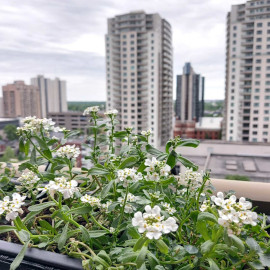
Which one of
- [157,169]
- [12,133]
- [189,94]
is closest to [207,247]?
[157,169]

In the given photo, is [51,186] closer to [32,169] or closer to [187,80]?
[32,169]

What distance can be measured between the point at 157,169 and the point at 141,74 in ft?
45.7

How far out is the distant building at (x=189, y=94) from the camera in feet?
59.5

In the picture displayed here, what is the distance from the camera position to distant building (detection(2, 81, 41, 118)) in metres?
4.47

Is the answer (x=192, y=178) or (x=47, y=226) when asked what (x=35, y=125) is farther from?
(x=192, y=178)

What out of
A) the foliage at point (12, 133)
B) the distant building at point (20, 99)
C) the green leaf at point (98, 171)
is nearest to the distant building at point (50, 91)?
the distant building at point (20, 99)

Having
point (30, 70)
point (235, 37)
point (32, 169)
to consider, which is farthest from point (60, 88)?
point (235, 37)

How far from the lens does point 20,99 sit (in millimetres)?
4855

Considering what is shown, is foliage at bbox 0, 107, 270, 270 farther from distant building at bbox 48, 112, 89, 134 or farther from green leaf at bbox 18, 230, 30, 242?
distant building at bbox 48, 112, 89, 134

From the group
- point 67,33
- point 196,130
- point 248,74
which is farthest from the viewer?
point 196,130

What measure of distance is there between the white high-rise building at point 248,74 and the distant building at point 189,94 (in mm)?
4375

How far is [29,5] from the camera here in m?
2.92

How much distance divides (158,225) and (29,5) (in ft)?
10.4

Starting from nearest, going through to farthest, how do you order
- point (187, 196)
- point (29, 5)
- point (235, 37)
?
point (187, 196), point (29, 5), point (235, 37)
